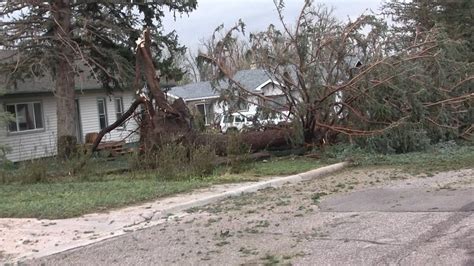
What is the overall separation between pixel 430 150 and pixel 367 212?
9285 millimetres

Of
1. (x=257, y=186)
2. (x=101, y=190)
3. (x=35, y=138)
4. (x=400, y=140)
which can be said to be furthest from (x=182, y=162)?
(x=35, y=138)

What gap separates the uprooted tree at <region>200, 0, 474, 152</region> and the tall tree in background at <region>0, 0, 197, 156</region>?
192 inches

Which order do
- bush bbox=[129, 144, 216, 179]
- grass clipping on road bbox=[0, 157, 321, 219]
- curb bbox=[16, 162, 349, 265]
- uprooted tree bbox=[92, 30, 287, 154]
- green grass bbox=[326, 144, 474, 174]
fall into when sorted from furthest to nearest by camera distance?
uprooted tree bbox=[92, 30, 287, 154] → green grass bbox=[326, 144, 474, 174] → bush bbox=[129, 144, 216, 179] → grass clipping on road bbox=[0, 157, 321, 219] → curb bbox=[16, 162, 349, 265]

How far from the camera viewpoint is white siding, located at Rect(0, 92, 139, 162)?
24.6m

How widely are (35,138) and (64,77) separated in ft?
17.2

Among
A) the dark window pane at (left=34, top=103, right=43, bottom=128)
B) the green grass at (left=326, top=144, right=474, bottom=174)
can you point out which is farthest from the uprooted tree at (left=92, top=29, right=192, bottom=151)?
the dark window pane at (left=34, top=103, right=43, bottom=128)

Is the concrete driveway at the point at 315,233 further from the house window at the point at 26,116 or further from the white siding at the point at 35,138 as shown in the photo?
the house window at the point at 26,116

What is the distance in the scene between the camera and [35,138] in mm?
26188

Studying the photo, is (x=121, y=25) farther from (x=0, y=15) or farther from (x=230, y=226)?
(x=230, y=226)

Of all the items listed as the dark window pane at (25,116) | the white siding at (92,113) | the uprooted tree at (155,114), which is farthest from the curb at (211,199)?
the dark window pane at (25,116)

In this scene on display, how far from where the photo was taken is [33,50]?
20656 millimetres

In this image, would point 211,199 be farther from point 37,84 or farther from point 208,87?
point 208,87

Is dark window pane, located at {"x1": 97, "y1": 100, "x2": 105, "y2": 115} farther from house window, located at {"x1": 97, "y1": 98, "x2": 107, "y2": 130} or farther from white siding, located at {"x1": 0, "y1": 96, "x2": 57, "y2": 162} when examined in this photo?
white siding, located at {"x1": 0, "y1": 96, "x2": 57, "y2": 162}

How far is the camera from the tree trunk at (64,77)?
20.3 meters
